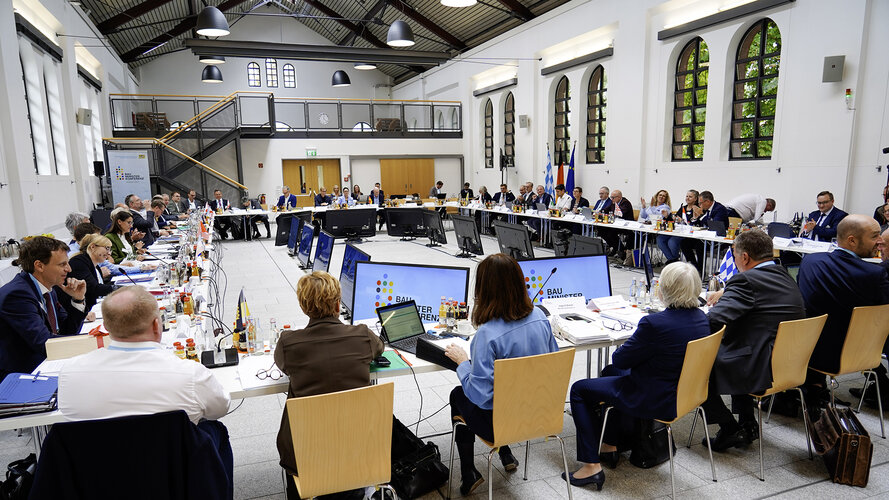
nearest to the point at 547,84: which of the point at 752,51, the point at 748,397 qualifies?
the point at 752,51

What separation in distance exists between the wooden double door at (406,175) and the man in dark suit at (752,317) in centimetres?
1649

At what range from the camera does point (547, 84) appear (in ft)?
46.5

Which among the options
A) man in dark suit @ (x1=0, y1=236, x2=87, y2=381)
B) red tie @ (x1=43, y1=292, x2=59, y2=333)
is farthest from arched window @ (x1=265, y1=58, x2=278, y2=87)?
red tie @ (x1=43, y1=292, x2=59, y2=333)

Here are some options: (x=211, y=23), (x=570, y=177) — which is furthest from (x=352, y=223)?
(x=570, y=177)

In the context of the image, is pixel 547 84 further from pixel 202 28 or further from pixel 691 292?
pixel 691 292

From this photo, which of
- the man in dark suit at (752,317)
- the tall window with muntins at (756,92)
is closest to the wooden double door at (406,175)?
the tall window with muntins at (756,92)

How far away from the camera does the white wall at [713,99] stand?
7500 mm

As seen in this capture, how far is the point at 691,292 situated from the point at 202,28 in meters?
8.50

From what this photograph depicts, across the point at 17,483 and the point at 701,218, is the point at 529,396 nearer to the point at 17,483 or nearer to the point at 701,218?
the point at 17,483

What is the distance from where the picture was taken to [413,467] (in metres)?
2.67

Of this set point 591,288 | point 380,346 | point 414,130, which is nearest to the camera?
point 380,346

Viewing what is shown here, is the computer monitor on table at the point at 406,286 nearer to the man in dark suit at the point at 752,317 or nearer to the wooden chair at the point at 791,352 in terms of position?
the man in dark suit at the point at 752,317

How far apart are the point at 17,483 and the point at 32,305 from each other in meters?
1.19

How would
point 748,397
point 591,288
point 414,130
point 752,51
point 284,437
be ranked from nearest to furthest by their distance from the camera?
point 284,437
point 748,397
point 591,288
point 752,51
point 414,130
